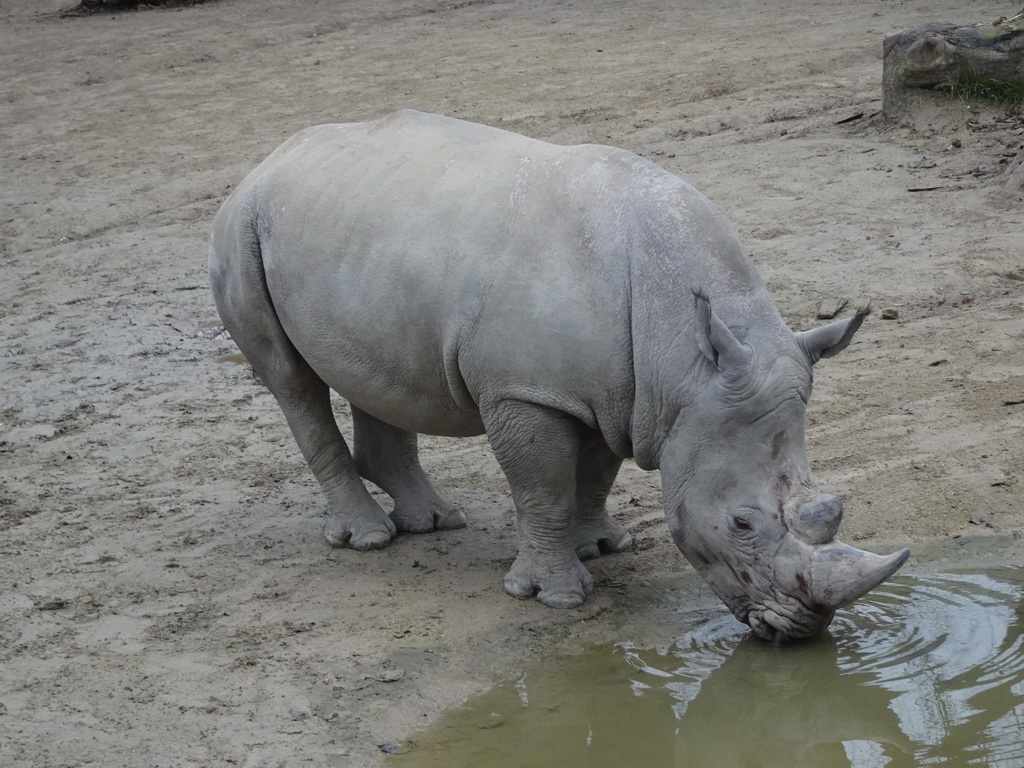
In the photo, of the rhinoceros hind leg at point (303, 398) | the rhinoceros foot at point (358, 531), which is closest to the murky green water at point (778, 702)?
the rhinoceros foot at point (358, 531)

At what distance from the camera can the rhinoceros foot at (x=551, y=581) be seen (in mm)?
5207

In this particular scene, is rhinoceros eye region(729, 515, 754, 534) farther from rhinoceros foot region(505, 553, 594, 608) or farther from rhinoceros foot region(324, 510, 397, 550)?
rhinoceros foot region(324, 510, 397, 550)

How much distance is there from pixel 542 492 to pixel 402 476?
3.75ft

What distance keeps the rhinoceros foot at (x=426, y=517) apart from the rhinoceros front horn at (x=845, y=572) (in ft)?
6.72


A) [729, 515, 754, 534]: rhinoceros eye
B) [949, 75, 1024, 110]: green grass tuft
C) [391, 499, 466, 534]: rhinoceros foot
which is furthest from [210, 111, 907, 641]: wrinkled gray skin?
[949, 75, 1024, 110]: green grass tuft

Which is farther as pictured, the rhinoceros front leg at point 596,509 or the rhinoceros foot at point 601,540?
the rhinoceros foot at point 601,540

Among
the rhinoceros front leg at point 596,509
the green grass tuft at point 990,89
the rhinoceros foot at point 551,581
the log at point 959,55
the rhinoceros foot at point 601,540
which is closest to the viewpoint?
the rhinoceros foot at point 551,581

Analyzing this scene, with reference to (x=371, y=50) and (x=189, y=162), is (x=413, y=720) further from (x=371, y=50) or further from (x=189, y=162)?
(x=371, y=50)

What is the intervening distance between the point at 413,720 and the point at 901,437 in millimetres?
2861

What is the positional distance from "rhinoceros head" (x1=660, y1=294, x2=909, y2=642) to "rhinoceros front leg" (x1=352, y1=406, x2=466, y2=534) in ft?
5.49

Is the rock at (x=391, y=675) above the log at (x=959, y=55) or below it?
below

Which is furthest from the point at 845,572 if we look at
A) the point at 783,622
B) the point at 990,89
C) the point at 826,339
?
the point at 990,89

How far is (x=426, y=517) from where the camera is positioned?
6008 millimetres

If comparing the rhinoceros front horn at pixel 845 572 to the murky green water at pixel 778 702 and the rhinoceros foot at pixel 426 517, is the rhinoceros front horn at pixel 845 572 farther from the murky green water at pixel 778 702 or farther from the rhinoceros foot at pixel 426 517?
the rhinoceros foot at pixel 426 517
